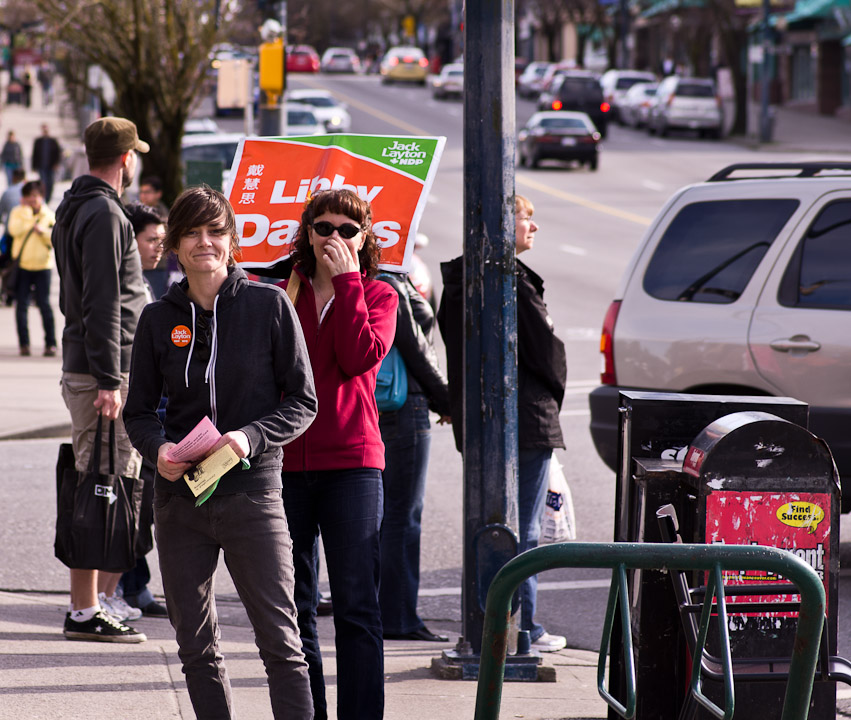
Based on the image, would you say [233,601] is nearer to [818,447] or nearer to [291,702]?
[291,702]

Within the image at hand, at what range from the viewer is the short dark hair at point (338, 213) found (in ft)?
14.8

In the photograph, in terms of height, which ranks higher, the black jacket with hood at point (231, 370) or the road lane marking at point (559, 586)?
the black jacket with hood at point (231, 370)

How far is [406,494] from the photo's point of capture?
6.14 m

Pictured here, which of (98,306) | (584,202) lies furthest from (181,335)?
(584,202)

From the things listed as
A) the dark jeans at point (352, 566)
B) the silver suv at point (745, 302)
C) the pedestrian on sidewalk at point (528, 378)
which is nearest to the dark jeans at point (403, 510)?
the pedestrian on sidewalk at point (528, 378)

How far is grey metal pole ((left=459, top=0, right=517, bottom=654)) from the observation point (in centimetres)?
514

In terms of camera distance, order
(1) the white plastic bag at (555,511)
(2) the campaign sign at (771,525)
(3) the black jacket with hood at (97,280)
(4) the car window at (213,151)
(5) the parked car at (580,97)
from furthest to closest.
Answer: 1. (5) the parked car at (580,97)
2. (4) the car window at (213,151)
3. (1) the white plastic bag at (555,511)
4. (3) the black jacket with hood at (97,280)
5. (2) the campaign sign at (771,525)

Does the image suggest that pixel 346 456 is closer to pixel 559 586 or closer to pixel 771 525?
pixel 771 525

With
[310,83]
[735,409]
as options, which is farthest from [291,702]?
[310,83]

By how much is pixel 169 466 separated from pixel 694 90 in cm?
4369

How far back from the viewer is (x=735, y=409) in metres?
4.55

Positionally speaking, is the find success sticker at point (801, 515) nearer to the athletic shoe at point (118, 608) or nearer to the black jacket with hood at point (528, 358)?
the black jacket with hood at point (528, 358)

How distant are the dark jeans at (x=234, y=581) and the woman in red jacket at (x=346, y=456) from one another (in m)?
0.29

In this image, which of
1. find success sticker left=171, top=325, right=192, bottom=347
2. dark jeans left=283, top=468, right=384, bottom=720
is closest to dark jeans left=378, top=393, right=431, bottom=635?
dark jeans left=283, top=468, right=384, bottom=720
